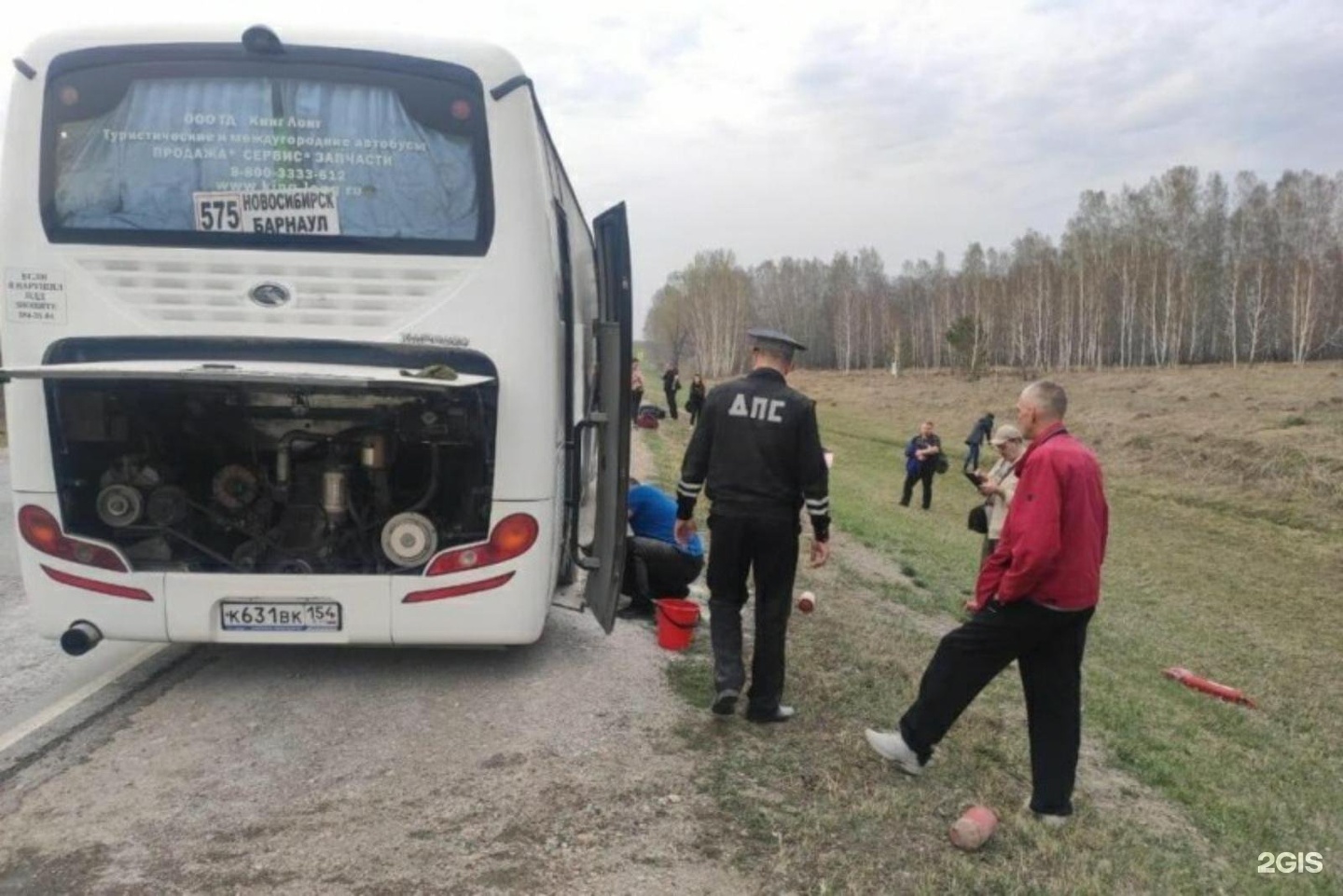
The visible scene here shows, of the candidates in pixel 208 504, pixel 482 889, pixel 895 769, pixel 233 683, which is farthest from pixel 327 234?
pixel 895 769

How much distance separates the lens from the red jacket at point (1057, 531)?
3.78 m

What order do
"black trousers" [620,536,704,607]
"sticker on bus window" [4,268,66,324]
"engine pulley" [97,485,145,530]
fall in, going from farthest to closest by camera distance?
"black trousers" [620,536,704,607], "engine pulley" [97,485,145,530], "sticker on bus window" [4,268,66,324]

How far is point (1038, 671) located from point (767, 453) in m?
1.52

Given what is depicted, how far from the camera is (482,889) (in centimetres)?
323

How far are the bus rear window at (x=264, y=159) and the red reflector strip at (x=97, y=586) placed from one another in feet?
5.44

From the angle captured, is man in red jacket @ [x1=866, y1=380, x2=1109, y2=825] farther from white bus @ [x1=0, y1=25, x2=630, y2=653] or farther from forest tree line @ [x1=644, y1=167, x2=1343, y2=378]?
forest tree line @ [x1=644, y1=167, x2=1343, y2=378]

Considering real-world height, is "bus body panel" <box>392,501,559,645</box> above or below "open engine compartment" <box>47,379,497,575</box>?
below

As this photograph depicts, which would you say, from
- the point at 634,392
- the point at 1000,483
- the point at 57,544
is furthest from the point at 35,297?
the point at 634,392

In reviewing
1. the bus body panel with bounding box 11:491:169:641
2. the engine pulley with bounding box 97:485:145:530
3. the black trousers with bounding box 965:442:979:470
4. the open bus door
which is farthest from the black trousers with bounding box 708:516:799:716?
the black trousers with bounding box 965:442:979:470

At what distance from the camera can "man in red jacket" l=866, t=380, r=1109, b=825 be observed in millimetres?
3797

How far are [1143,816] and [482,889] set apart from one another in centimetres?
297

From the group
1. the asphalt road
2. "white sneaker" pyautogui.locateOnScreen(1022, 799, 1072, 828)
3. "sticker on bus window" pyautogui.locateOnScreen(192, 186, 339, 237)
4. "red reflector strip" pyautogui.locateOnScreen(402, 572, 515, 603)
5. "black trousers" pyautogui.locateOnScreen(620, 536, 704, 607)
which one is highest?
"sticker on bus window" pyautogui.locateOnScreen(192, 186, 339, 237)

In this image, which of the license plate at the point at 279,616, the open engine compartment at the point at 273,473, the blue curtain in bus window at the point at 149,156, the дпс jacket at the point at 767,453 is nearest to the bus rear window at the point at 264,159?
the blue curtain in bus window at the point at 149,156

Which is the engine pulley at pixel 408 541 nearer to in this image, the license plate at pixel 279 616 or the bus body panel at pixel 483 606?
the bus body panel at pixel 483 606
